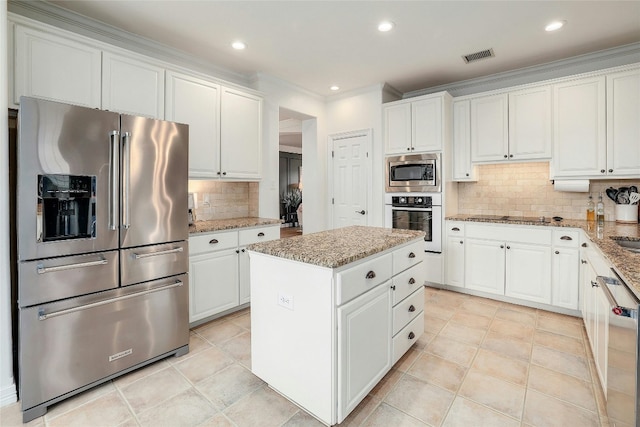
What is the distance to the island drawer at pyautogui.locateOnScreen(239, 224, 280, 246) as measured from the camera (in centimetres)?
322

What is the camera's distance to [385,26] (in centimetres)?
280

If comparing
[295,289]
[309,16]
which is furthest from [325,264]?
[309,16]

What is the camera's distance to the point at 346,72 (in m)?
3.90

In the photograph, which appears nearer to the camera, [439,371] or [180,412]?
[180,412]

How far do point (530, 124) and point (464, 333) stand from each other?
8.09ft

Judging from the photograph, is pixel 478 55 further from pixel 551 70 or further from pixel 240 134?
pixel 240 134

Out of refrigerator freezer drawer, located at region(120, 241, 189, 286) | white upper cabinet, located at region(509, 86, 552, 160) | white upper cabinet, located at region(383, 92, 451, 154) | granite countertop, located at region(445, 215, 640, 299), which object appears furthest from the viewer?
white upper cabinet, located at region(383, 92, 451, 154)

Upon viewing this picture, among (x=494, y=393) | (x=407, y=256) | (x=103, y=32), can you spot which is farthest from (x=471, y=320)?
(x=103, y=32)

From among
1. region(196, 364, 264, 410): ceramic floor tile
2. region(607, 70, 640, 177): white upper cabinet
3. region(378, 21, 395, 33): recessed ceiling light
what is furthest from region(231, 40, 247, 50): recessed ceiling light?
region(607, 70, 640, 177): white upper cabinet

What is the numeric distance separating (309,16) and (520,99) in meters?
2.59

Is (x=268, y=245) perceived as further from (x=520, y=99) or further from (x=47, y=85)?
(x=520, y=99)

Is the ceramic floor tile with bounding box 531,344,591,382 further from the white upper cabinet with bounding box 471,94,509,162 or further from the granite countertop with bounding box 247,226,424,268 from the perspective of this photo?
the white upper cabinet with bounding box 471,94,509,162

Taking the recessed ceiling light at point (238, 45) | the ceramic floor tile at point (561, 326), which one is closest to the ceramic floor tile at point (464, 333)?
the ceramic floor tile at point (561, 326)

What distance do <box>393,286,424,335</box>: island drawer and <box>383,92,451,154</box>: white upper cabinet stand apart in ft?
7.18
